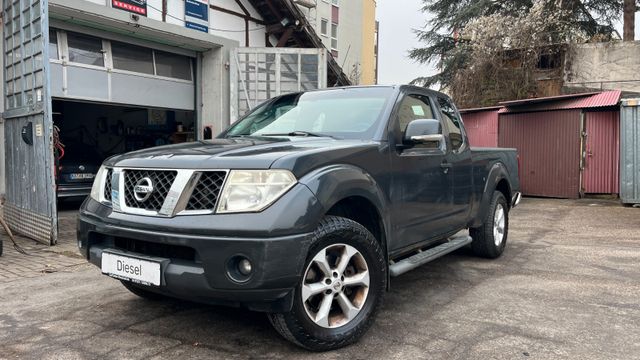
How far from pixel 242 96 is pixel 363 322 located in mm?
9056

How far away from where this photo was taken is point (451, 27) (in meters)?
22.8

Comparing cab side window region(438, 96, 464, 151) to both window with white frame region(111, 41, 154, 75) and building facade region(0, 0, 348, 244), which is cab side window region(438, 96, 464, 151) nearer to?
building facade region(0, 0, 348, 244)

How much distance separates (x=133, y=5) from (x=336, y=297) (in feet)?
30.1

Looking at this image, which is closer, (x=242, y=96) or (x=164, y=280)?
(x=164, y=280)

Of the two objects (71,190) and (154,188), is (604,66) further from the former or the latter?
(154,188)

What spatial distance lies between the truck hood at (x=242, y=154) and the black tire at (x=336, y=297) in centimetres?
41

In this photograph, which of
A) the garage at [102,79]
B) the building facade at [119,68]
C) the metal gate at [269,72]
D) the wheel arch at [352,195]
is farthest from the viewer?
the metal gate at [269,72]

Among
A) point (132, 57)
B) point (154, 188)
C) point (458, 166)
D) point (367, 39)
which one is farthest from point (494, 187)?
point (367, 39)

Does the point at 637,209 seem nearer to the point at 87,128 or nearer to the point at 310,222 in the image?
the point at 310,222

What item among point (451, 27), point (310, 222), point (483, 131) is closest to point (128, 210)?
point (310, 222)

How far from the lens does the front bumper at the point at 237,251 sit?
8.68ft

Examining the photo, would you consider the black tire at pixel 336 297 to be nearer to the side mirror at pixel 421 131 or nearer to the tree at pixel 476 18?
the side mirror at pixel 421 131

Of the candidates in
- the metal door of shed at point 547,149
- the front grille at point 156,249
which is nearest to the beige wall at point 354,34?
the metal door of shed at point 547,149

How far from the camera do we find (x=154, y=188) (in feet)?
9.76
